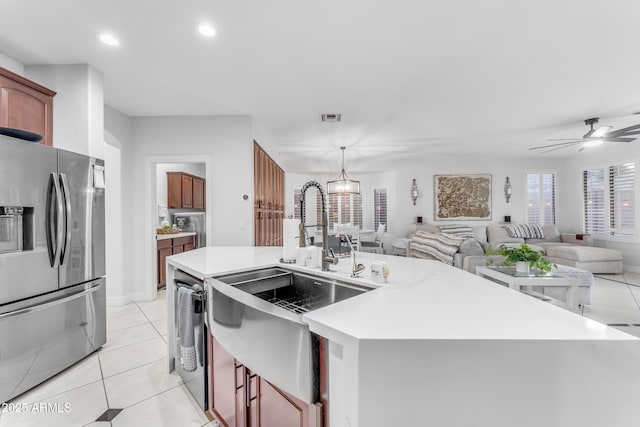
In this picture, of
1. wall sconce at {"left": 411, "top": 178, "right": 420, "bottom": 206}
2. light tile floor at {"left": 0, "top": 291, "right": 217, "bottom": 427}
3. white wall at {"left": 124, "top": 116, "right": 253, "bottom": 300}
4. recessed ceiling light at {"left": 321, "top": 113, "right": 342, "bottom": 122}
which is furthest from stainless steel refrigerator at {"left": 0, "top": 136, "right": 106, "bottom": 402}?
wall sconce at {"left": 411, "top": 178, "right": 420, "bottom": 206}

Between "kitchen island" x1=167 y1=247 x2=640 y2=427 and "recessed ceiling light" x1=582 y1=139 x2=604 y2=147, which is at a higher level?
"recessed ceiling light" x1=582 y1=139 x2=604 y2=147

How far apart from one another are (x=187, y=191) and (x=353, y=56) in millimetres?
4103

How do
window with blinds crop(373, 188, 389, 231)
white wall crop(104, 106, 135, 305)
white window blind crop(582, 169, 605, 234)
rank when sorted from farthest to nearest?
window with blinds crop(373, 188, 389, 231) < white window blind crop(582, 169, 605, 234) < white wall crop(104, 106, 135, 305)

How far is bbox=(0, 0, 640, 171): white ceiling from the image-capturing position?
5.90 feet

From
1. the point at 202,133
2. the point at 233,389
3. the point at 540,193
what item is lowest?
the point at 233,389

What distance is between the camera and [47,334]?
1943 mm

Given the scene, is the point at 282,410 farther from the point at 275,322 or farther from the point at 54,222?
the point at 54,222

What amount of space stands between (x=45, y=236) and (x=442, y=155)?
6896 mm

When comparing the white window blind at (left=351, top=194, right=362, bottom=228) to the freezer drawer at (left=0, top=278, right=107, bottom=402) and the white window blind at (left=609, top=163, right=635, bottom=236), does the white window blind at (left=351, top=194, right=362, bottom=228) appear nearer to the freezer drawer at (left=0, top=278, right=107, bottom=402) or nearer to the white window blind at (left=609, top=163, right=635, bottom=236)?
the white window blind at (left=609, top=163, right=635, bottom=236)

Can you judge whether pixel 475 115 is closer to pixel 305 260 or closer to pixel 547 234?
pixel 305 260

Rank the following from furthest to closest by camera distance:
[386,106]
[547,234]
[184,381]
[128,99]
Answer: [547,234] < [386,106] < [128,99] < [184,381]

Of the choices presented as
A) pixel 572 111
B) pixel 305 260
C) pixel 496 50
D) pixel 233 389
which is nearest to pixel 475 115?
pixel 572 111

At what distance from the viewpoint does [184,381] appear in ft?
6.13

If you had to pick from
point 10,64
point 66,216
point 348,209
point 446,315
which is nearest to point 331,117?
point 66,216
